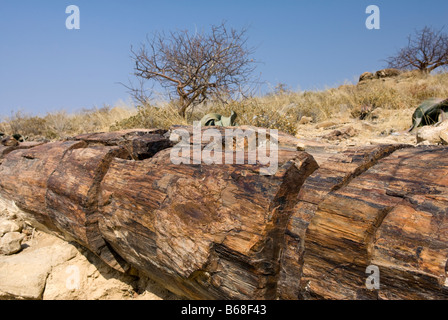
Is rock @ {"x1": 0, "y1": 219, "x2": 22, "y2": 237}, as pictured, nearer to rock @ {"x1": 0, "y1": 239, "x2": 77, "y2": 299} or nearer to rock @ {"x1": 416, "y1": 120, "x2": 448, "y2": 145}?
rock @ {"x1": 0, "y1": 239, "x2": 77, "y2": 299}

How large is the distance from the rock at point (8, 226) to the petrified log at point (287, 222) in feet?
4.39

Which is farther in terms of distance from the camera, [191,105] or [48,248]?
[191,105]

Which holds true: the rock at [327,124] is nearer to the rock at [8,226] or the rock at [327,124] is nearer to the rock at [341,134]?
the rock at [341,134]

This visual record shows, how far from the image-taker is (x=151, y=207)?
5.55 feet

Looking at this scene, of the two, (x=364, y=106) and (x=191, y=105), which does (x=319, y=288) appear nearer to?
(x=364, y=106)

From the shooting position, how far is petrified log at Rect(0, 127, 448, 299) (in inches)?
42.5

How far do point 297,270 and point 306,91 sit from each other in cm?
990

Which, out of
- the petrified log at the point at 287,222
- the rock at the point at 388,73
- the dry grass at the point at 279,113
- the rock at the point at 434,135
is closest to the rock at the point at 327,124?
the dry grass at the point at 279,113

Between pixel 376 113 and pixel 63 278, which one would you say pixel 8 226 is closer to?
pixel 63 278

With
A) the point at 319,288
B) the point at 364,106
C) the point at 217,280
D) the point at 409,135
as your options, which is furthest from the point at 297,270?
the point at 364,106

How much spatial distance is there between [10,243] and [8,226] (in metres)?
0.23

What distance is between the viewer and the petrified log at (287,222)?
3.54 feet

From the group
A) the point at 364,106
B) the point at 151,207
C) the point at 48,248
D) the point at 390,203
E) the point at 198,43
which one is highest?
the point at 198,43

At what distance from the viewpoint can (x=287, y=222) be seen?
1.38 metres
